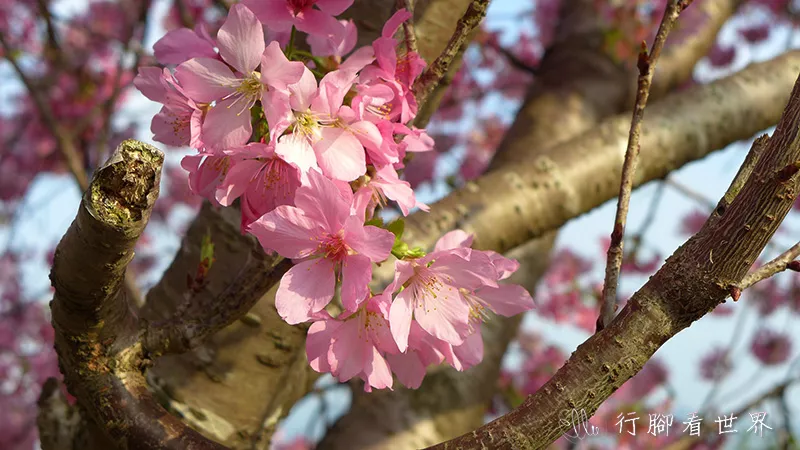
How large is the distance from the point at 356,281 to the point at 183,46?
32cm

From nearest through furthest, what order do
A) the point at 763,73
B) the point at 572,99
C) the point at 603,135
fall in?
the point at 603,135 → the point at 763,73 → the point at 572,99

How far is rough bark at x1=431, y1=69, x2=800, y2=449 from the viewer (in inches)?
24.1

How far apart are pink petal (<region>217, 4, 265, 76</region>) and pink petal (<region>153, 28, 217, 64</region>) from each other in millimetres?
69

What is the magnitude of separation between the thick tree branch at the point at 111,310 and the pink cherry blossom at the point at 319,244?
0.11m

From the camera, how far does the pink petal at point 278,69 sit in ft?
1.93

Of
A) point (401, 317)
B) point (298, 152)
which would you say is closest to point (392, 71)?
point (298, 152)

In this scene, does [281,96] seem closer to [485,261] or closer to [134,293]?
[485,261]

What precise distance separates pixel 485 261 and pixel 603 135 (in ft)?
3.47

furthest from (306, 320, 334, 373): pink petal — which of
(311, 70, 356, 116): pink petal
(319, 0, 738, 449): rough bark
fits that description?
(319, 0, 738, 449): rough bark

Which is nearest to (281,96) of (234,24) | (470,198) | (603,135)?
(234,24)

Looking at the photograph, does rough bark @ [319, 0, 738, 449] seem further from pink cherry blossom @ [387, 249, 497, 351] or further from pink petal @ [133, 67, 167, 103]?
pink petal @ [133, 67, 167, 103]

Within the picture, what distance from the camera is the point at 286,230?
2.01ft

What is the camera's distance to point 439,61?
0.71 m

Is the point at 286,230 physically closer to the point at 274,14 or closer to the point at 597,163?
the point at 274,14
